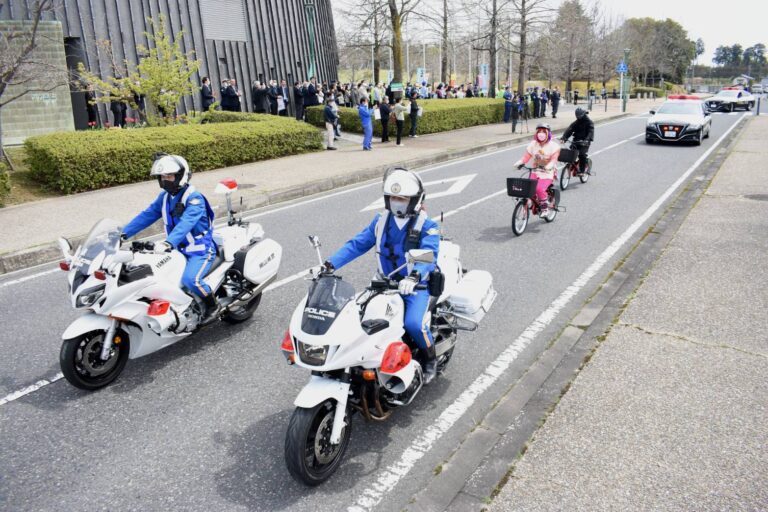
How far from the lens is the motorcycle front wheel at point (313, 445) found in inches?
135

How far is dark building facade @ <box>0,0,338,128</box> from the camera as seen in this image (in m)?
20.1

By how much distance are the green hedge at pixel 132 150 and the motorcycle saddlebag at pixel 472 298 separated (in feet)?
34.7

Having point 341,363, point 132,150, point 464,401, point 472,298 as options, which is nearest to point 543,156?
point 472,298

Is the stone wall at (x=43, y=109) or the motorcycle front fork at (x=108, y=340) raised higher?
the stone wall at (x=43, y=109)

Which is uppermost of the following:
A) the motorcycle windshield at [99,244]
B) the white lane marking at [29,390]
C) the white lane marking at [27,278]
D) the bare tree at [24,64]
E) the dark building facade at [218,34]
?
the dark building facade at [218,34]

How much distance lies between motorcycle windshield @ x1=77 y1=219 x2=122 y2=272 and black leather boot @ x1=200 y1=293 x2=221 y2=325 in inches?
39.1

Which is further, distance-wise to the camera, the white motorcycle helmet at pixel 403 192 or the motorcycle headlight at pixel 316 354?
the white motorcycle helmet at pixel 403 192

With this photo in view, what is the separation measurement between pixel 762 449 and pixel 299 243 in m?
6.57

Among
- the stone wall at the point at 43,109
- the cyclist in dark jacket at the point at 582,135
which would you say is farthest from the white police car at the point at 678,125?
the stone wall at the point at 43,109

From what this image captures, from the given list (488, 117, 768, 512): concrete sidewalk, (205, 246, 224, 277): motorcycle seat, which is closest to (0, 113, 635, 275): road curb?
(205, 246, 224, 277): motorcycle seat

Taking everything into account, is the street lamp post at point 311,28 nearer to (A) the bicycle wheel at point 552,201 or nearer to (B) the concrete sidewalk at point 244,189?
(B) the concrete sidewalk at point 244,189

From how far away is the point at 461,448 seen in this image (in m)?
4.01

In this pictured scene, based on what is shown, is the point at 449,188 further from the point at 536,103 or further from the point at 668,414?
the point at 536,103

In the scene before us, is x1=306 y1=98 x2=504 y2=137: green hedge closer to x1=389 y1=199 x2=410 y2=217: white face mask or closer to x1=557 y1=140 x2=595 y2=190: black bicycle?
x1=557 y1=140 x2=595 y2=190: black bicycle
